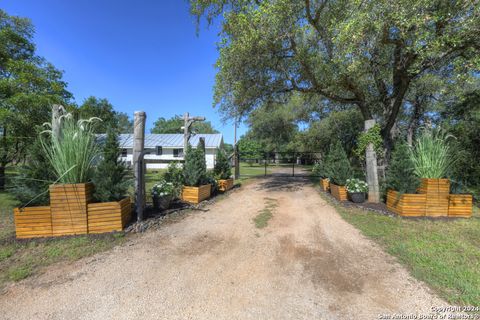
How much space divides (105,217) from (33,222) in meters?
0.99

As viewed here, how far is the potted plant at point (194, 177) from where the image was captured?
6.09 meters

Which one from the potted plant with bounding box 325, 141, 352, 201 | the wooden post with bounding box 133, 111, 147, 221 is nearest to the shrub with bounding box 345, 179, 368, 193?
the potted plant with bounding box 325, 141, 352, 201

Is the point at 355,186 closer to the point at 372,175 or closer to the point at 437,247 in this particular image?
the point at 372,175

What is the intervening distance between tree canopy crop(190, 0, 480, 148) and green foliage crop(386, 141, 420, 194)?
6.72ft

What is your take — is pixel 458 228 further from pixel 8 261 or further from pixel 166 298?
pixel 8 261

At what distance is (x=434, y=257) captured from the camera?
297 centimetres

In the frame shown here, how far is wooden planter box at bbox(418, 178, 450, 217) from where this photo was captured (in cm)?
483

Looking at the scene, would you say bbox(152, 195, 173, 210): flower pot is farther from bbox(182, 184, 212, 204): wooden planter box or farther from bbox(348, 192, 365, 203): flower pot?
bbox(348, 192, 365, 203): flower pot

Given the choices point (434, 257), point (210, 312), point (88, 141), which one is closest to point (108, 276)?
point (210, 312)

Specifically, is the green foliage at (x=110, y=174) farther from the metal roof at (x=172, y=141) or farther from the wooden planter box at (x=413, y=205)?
the metal roof at (x=172, y=141)

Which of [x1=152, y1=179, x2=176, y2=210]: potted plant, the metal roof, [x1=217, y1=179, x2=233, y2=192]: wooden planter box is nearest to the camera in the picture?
[x1=152, y1=179, x2=176, y2=210]: potted plant

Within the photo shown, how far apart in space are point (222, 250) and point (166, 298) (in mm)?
1199

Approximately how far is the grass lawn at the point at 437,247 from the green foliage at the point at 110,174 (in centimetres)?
434

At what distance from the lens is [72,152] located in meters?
3.59
